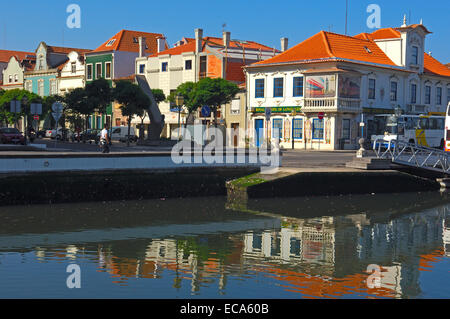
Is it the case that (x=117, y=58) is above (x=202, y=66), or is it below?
above

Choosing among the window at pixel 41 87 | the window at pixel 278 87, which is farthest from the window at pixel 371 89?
the window at pixel 41 87

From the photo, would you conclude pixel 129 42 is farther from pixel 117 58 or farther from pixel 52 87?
pixel 52 87

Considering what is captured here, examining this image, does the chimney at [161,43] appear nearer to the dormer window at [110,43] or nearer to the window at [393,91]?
the dormer window at [110,43]

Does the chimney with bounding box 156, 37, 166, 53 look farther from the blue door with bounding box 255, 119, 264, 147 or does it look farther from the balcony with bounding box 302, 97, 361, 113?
the balcony with bounding box 302, 97, 361, 113

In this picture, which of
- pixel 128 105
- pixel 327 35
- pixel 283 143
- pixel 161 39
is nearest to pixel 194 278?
pixel 128 105

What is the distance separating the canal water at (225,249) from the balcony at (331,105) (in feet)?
83.2

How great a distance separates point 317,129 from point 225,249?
36674 millimetres

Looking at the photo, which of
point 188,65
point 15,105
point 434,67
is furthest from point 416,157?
point 188,65

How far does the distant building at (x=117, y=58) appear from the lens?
7119 centimetres

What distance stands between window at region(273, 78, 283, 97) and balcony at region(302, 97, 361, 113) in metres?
3.69

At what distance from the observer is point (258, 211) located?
72.9 feet

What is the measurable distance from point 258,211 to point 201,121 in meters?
39.2

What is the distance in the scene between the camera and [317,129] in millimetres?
51094

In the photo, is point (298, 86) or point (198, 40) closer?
point (298, 86)
